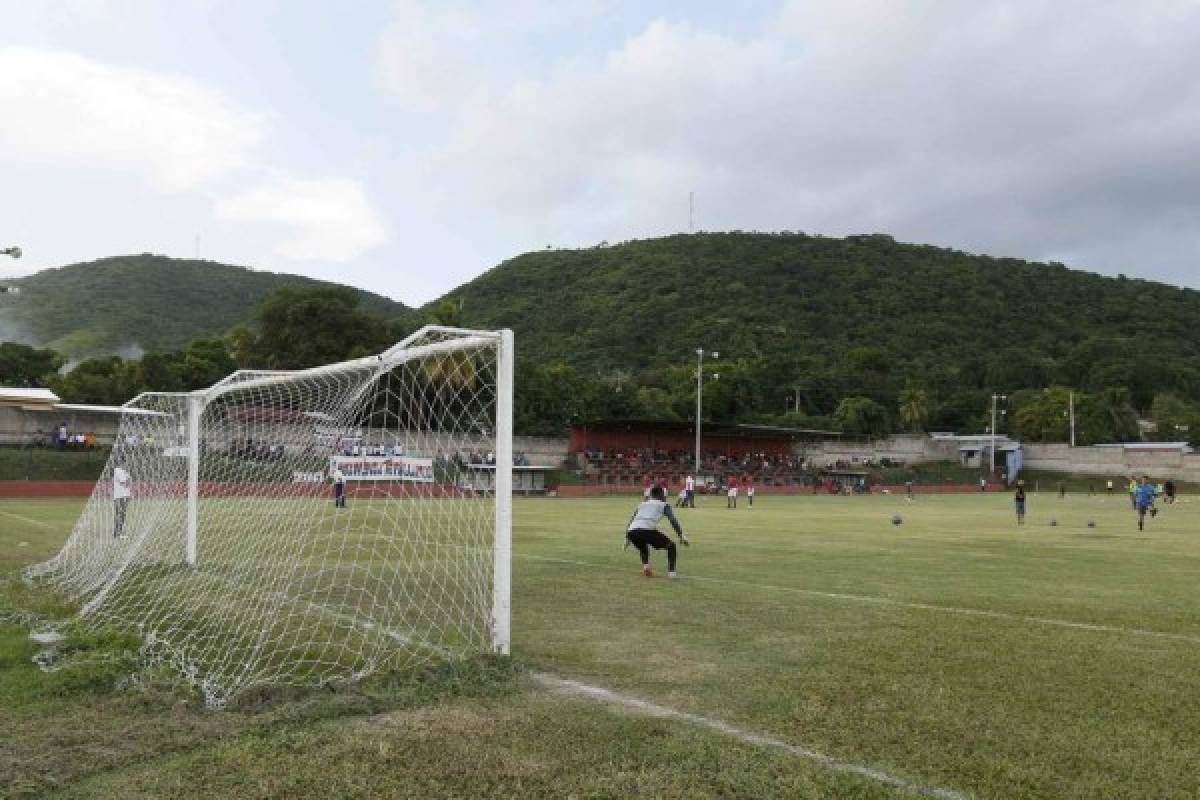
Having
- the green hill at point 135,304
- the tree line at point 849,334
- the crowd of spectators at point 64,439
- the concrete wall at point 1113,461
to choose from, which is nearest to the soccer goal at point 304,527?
the crowd of spectators at point 64,439

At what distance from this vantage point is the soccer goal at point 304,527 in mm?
7988

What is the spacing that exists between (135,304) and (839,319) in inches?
3613

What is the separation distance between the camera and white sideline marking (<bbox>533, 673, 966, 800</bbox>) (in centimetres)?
481

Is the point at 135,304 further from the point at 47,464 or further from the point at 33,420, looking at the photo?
the point at 47,464

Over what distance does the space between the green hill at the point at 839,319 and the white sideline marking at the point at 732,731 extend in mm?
93644

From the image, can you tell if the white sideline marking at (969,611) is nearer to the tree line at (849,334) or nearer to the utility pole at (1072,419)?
the tree line at (849,334)

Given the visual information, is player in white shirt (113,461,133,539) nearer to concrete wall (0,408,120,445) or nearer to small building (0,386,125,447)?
small building (0,386,125,447)

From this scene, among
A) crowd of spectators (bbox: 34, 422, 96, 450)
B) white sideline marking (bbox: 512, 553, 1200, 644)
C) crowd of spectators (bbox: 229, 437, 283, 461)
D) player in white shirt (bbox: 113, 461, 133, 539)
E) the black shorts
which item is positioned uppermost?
crowd of spectators (bbox: 34, 422, 96, 450)

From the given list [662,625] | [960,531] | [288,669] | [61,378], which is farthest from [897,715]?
[61,378]

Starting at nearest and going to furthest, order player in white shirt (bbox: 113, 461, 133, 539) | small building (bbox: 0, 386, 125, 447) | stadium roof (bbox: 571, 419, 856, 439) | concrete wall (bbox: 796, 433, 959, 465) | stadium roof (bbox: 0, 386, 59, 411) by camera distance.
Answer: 1. player in white shirt (bbox: 113, 461, 133, 539)
2. small building (bbox: 0, 386, 125, 447)
3. stadium roof (bbox: 0, 386, 59, 411)
4. stadium roof (bbox: 571, 419, 856, 439)
5. concrete wall (bbox: 796, 433, 959, 465)

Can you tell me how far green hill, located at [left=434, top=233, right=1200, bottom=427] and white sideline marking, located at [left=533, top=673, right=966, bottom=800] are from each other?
307ft

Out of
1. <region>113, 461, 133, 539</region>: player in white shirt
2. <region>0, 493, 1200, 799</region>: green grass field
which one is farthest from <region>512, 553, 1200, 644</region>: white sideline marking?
<region>113, 461, 133, 539</region>: player in white shirt

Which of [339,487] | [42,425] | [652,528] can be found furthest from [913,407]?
[652,528]

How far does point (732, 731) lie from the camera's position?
5723 mm
